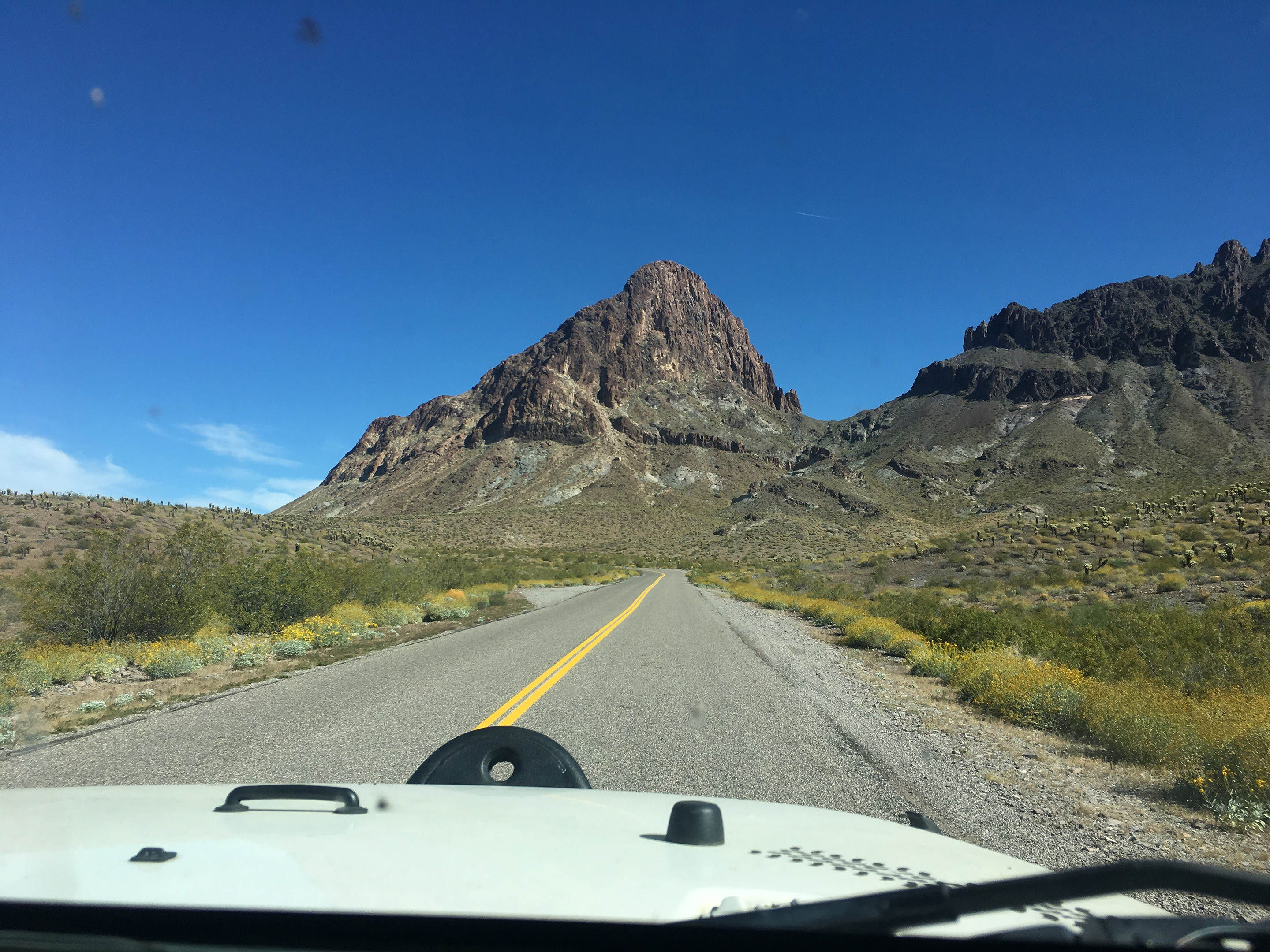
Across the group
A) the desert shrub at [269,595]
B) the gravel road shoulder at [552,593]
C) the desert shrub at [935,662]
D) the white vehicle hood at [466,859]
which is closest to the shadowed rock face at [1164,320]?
the gravel road shoulder at [552,593]

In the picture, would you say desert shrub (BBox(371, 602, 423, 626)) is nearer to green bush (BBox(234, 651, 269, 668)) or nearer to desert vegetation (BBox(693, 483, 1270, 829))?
green bush (BBox(234, 651, 269, 668))

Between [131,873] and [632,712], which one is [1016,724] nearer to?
[632,712]

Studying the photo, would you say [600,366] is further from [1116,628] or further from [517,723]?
[517,723]

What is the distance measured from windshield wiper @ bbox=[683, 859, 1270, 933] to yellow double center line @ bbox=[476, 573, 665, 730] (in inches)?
113

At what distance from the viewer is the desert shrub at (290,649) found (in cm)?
1219

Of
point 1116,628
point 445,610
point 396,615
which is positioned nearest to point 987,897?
point 1116,628

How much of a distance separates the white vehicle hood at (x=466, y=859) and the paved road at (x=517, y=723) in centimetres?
230

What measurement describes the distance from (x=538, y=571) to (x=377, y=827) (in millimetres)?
45792

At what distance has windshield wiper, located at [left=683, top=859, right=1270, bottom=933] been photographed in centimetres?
162

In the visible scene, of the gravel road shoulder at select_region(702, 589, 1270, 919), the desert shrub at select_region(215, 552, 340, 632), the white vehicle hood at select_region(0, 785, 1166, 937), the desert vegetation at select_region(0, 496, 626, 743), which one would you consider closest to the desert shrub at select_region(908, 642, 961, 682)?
the gravel road shoulder at select_region(702, 589, 1270, 919)

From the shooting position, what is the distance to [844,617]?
1881cm

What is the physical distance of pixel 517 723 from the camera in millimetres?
7426

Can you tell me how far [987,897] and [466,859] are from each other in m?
1.61

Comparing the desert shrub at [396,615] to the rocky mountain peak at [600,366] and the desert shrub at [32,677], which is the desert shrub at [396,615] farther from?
the rocky mountain peak at [600,366]
